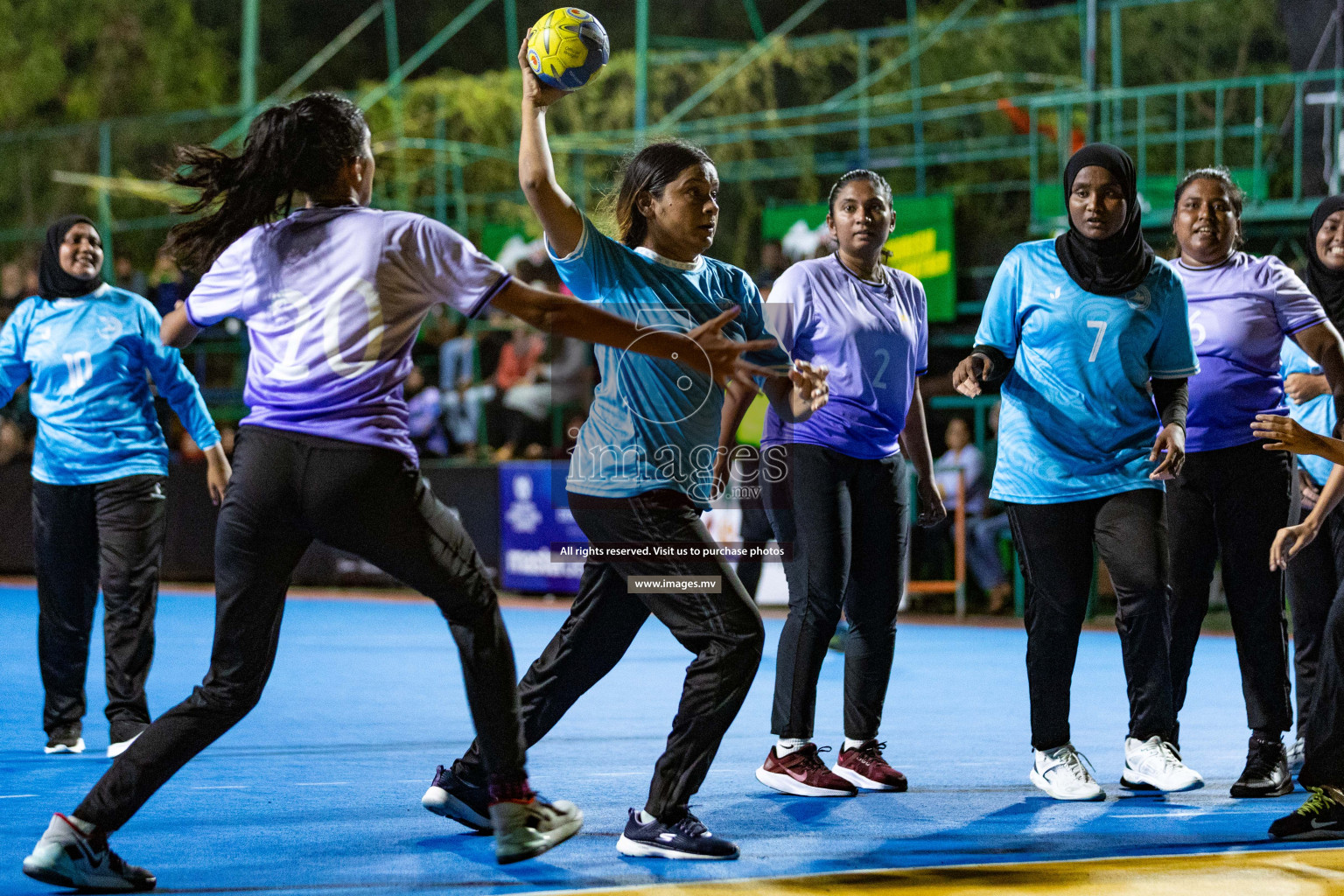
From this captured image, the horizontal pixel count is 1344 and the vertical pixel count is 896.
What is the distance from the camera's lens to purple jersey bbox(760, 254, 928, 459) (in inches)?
222

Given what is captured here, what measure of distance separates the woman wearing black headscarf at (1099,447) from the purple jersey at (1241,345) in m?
0.32

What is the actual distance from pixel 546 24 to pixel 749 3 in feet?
55.4

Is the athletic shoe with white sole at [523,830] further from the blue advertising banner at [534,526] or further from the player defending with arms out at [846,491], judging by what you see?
the blue advertising banner at [534,526]

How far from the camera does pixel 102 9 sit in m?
30.6

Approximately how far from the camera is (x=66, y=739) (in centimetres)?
645

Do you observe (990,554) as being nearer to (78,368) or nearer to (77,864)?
(78,368)

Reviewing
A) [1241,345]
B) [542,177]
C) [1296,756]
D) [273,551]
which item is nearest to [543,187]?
[542,177]

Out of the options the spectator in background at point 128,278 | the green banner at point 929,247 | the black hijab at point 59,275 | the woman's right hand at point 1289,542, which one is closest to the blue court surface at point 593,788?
the woman's right hand at point 1289,542

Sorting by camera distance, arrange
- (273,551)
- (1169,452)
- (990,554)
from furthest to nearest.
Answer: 1. (990,554)
2. (1169,452)
3. (273,551)

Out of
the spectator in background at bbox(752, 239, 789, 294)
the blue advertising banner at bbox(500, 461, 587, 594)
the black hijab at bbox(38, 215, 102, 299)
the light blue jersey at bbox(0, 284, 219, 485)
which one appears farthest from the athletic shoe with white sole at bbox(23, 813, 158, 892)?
the spectator in background at bbox(752, 239, 789, 294)

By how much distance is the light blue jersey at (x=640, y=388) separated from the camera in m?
4.44

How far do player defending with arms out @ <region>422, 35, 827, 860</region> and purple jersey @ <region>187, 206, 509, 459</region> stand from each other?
1.40 feet

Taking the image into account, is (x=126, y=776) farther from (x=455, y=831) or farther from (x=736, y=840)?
(x=736, y=840)

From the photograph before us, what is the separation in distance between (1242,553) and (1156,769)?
36.5 inches
